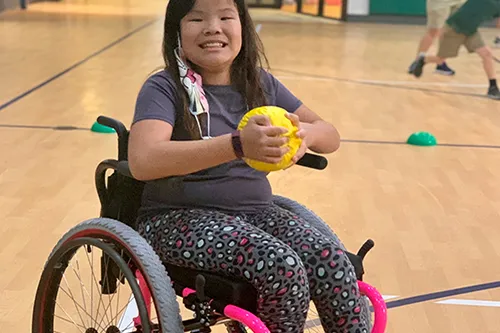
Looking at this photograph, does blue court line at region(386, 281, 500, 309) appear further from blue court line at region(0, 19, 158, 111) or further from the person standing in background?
the person standing in background

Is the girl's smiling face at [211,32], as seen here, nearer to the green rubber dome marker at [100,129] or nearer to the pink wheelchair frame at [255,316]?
the pink wheelchair frame at [255,316]

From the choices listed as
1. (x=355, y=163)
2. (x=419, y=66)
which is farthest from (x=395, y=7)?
(x=355, y=163)

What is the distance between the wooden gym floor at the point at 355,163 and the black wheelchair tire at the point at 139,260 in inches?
25.7

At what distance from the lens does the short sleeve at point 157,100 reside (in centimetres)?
158

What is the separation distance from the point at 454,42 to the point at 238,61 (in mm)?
4745

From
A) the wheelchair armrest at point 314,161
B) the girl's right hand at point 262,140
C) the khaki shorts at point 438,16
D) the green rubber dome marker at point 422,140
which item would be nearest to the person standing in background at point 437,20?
the khaki shorts at point 438,16

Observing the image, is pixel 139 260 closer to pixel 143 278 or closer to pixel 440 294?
pixel 143 278

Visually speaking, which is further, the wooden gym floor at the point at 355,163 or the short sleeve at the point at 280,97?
the wooden gym floor at the point at 355,163

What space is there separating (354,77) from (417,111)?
1304 millimetres

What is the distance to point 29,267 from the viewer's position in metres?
2.51

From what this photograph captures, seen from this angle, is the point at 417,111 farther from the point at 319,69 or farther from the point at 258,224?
the point at 258,224

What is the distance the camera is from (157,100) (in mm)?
1598

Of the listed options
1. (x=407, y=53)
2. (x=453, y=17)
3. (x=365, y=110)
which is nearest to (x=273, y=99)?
(x=365, y=110)

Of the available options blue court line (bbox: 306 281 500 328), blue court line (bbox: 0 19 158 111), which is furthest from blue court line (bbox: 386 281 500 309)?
blue court line (bbox: 0 19 158 111)
